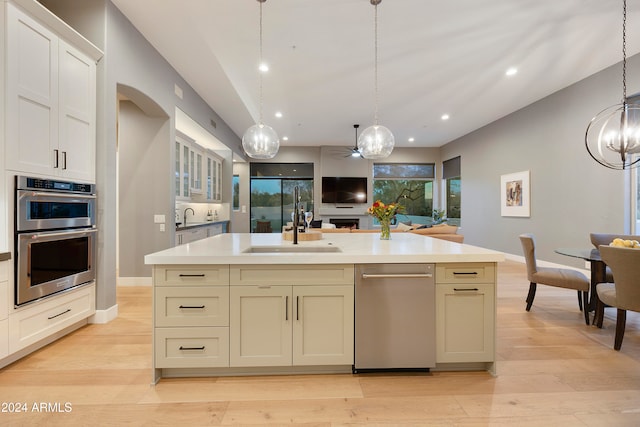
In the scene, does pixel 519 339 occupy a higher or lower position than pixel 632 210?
lower

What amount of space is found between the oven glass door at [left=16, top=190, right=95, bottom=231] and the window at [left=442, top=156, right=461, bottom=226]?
29.1ft

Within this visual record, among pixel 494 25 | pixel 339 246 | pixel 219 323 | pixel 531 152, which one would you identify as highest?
pixel 494 25

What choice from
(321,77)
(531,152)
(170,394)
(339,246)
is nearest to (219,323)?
(170,394)

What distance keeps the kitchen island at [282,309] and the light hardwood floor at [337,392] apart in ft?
0.50

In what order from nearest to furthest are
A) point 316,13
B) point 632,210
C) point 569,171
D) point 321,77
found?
point 316,13 → point 632,210 → point 321,77 → point 569,171

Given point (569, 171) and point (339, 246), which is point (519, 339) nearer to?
point (339, 246)

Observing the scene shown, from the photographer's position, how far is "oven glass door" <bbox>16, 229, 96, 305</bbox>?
2256 millimetres

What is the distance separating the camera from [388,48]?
394cm

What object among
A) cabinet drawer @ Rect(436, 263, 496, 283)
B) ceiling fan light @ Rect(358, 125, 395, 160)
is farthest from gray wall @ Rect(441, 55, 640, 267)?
cabinet drawer @ Rect(436, 263, 496, 283)

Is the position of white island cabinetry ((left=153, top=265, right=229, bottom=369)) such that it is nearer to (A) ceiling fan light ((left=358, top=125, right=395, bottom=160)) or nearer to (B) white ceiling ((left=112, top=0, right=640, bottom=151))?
(A) ceiling fan light ((left=358, top=125, right=395, bottom=160))

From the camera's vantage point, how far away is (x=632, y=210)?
4332mm

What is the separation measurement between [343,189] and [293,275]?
7.57 m

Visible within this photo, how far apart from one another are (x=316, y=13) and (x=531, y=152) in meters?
5.23

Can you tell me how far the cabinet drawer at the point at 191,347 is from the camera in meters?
1.99
